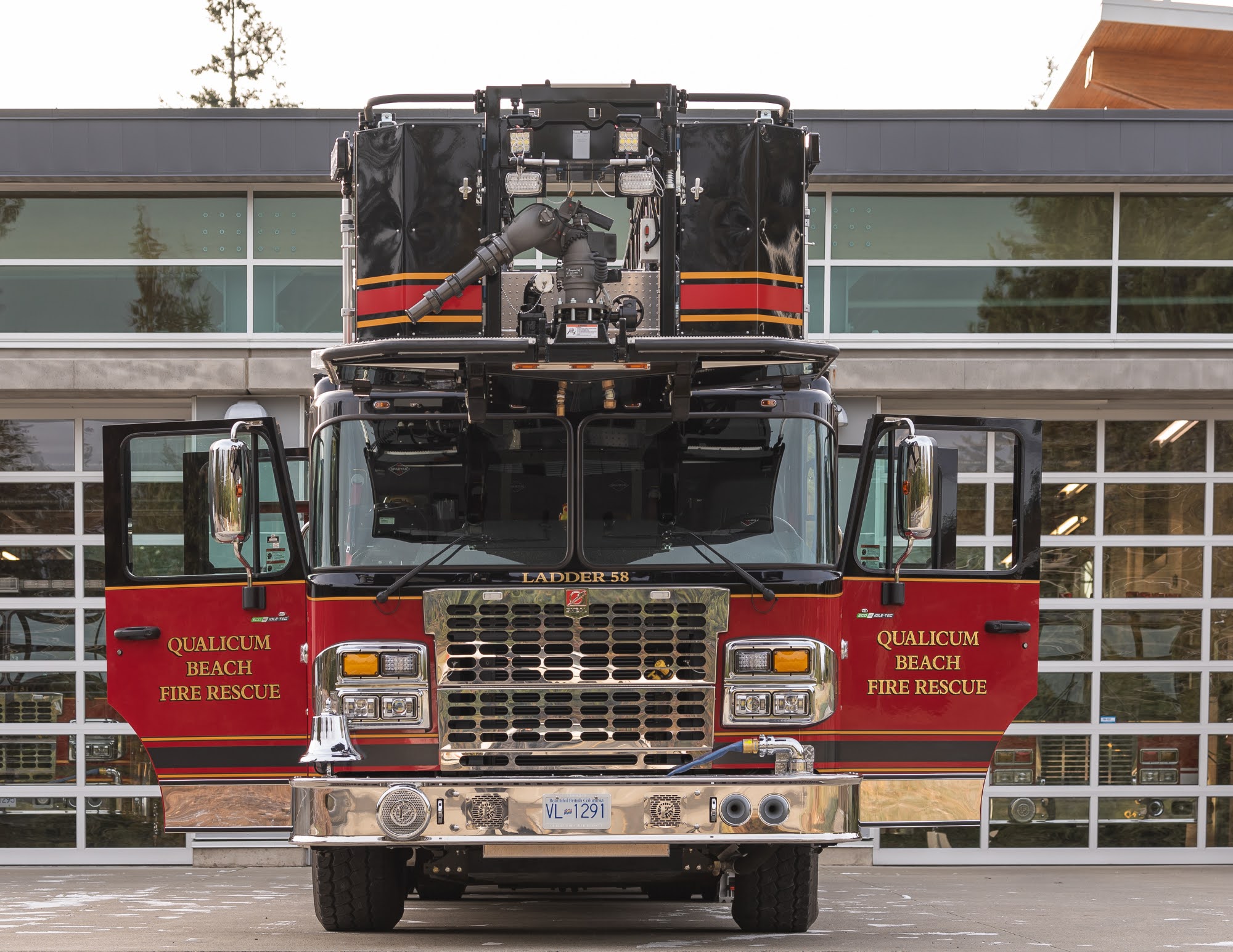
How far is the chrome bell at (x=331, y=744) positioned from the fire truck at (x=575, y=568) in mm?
14

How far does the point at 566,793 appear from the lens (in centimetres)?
670

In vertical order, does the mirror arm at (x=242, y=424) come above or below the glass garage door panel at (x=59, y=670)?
above

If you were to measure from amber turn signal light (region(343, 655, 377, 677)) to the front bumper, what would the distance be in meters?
0.54

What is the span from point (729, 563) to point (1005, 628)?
1.57m

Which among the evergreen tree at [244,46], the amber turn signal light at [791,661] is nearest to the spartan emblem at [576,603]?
the amber turn signal light at [791,661]

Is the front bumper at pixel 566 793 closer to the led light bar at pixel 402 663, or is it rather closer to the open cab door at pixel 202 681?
the led light bar at pixel 402 663

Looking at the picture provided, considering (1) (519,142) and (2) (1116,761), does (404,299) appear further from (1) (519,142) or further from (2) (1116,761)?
(2) (1116,761)

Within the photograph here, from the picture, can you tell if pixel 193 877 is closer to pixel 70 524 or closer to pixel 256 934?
pixel 70 524

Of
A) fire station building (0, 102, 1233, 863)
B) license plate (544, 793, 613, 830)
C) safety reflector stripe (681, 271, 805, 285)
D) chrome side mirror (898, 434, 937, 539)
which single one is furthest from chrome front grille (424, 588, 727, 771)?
fire station building (0, 102, 1233, 863)

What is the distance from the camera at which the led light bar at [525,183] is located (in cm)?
725

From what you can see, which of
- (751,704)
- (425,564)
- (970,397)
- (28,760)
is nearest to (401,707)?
(425,564)

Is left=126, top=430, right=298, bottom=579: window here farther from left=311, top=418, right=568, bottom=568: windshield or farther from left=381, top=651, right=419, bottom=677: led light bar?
left=381, top=651, right=419, bottom=677: led light bar

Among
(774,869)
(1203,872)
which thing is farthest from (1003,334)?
(774,869)

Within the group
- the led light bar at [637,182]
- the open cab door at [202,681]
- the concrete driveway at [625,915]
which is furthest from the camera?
the open cab door at [202,681]
